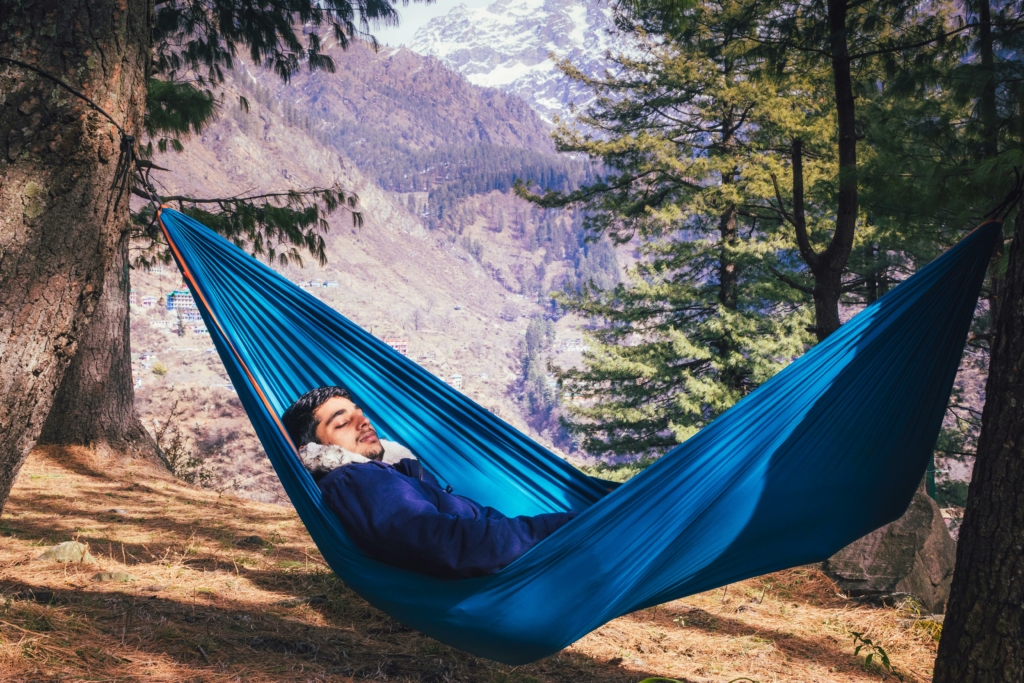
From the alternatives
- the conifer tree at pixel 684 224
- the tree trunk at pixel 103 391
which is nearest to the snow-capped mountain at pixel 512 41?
the conifer tree at pixel 684 224

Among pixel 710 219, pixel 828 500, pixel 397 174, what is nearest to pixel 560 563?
pixel 828 500

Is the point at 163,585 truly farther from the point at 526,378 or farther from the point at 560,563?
the point at 526,378

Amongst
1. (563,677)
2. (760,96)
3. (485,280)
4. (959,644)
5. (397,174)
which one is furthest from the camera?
(397,174)

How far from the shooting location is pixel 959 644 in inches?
44.7

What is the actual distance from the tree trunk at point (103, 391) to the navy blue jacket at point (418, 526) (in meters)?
2.93

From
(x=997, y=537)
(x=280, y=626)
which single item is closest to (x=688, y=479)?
(x=997, y=537)

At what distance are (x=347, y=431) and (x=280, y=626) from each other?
692 millimetres

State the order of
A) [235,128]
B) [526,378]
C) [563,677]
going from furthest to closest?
[235,128], [526,378], [563,677]

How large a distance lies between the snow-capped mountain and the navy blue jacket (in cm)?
14972

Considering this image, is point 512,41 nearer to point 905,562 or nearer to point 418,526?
point 905,562

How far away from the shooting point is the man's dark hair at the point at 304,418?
158 cm

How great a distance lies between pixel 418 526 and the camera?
129cm

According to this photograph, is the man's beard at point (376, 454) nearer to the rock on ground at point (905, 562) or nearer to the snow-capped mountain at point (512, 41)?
the rock on ground at point (905, 562)

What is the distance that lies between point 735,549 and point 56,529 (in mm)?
2514
